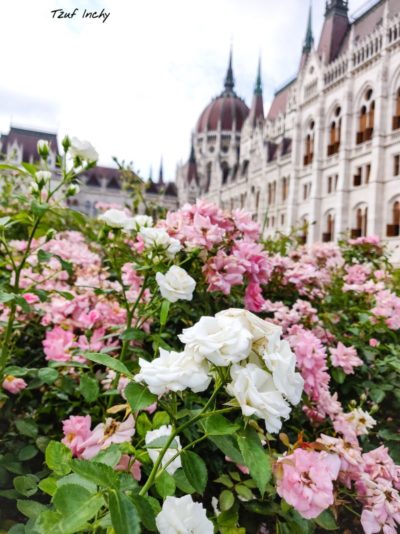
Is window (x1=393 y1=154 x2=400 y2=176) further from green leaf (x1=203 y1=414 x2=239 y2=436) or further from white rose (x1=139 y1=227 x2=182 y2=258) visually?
green leaf (x1=203 y1=414 x2=239 y2=436)

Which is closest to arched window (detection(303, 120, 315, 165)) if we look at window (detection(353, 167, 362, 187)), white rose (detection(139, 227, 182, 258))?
window (detection(353, 167, 362, 187))

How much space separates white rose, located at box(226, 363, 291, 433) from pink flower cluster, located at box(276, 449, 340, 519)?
306mm

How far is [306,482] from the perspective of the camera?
950 mm

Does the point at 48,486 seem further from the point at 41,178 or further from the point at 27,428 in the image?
the point at 41,178

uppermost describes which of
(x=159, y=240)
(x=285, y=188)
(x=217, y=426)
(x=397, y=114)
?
(x=397, y=114)

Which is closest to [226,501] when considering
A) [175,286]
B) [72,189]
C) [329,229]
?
[175,286]

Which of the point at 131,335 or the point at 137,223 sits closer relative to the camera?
the point at 131,335

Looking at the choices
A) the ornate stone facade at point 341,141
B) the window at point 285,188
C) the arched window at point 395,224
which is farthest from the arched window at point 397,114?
the window at point 285,188

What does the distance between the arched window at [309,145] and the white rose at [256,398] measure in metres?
27.0

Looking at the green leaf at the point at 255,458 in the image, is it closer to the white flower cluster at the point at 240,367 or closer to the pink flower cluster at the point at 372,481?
the white flower cluster at the point at 240,367

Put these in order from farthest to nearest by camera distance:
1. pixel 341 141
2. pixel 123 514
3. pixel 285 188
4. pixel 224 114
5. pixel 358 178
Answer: pixel 224 114, pixel 285 188, pixel 341 141, pixel 358 178, pixel 123 514

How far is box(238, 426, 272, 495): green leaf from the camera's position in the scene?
70cm

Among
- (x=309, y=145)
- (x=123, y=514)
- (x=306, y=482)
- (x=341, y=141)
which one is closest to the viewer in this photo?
(x=123, y=514)

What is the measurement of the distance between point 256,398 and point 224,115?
61851 mm
